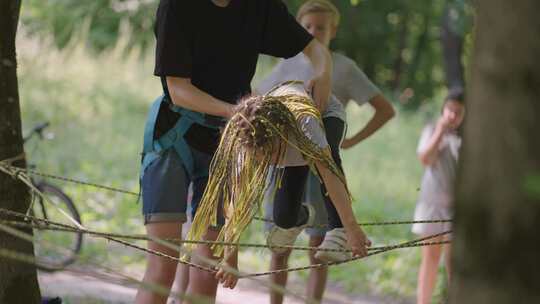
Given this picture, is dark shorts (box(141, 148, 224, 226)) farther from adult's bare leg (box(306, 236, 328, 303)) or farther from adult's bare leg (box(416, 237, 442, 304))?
adult's bare leg (box(416, 237, 442, 304))

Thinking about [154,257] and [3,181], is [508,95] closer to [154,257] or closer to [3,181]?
[154,257]

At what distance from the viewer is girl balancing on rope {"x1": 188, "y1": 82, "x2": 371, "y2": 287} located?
3.99m

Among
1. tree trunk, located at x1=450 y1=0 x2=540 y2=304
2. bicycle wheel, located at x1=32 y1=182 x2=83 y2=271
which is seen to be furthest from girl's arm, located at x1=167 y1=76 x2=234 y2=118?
bicycle wheel, located at x1=32 y1=182 x2=83 y2=271

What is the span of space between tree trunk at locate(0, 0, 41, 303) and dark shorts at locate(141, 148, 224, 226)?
712 millimetres

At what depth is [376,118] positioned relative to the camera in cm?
607

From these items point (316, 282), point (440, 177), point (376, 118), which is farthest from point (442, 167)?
point (316, 282)

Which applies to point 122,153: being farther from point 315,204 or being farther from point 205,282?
point 205,282

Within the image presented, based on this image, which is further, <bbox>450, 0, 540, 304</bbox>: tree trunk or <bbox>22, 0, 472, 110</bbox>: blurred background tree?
<bbox>22, 0, 472, 110</bbox>: blurred background tree

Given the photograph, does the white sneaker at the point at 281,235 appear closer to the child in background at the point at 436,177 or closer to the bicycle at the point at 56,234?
the child in background at the point at 436,177

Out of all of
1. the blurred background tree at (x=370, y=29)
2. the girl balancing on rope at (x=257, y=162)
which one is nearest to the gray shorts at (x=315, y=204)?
the girl balancing on rope at (x=257, y=162)

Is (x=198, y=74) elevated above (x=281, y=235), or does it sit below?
above

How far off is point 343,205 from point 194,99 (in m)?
0.72

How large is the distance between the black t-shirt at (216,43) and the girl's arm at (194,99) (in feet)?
0.12

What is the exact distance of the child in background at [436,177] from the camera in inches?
265
